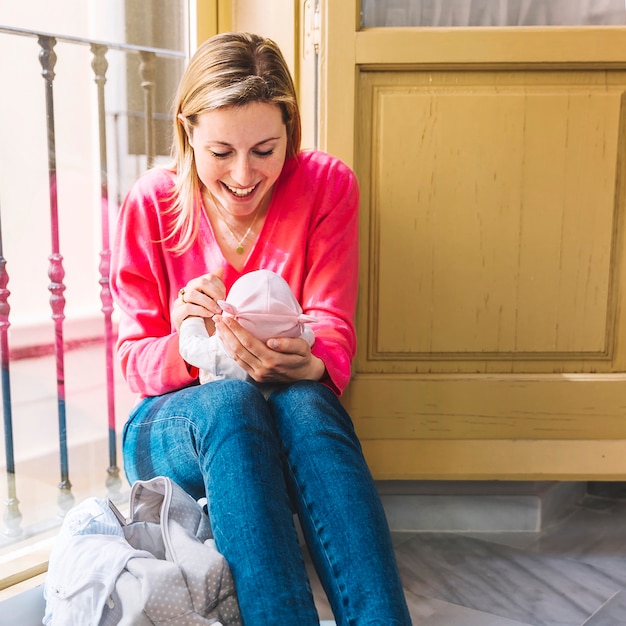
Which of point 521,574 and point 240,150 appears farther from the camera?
point 521,574

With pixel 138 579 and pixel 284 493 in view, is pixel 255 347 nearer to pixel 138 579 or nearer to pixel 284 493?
pixel 284 493

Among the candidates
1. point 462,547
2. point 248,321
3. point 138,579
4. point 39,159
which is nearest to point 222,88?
point 248,321

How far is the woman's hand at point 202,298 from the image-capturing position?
118 centimetres

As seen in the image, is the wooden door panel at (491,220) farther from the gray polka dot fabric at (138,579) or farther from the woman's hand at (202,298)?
the gray polka dot fabric at (138,579)

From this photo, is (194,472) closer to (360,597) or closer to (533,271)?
(360,597)

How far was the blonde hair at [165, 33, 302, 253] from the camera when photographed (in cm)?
122

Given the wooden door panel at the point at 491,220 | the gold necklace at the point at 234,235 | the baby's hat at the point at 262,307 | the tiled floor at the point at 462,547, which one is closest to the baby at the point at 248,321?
the baby's hat at the point at 262,307

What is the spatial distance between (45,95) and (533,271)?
1001 mm

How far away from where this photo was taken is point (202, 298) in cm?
118

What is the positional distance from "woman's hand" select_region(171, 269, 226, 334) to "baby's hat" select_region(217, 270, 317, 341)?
0.05 meters

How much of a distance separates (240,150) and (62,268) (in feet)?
1.65

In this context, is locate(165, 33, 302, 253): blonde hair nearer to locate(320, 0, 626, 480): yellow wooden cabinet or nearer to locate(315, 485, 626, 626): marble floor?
locate(320, 0, 626, 480): yellow wooden cabinet

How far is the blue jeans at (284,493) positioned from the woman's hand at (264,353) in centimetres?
3

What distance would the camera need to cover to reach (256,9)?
1613mm
